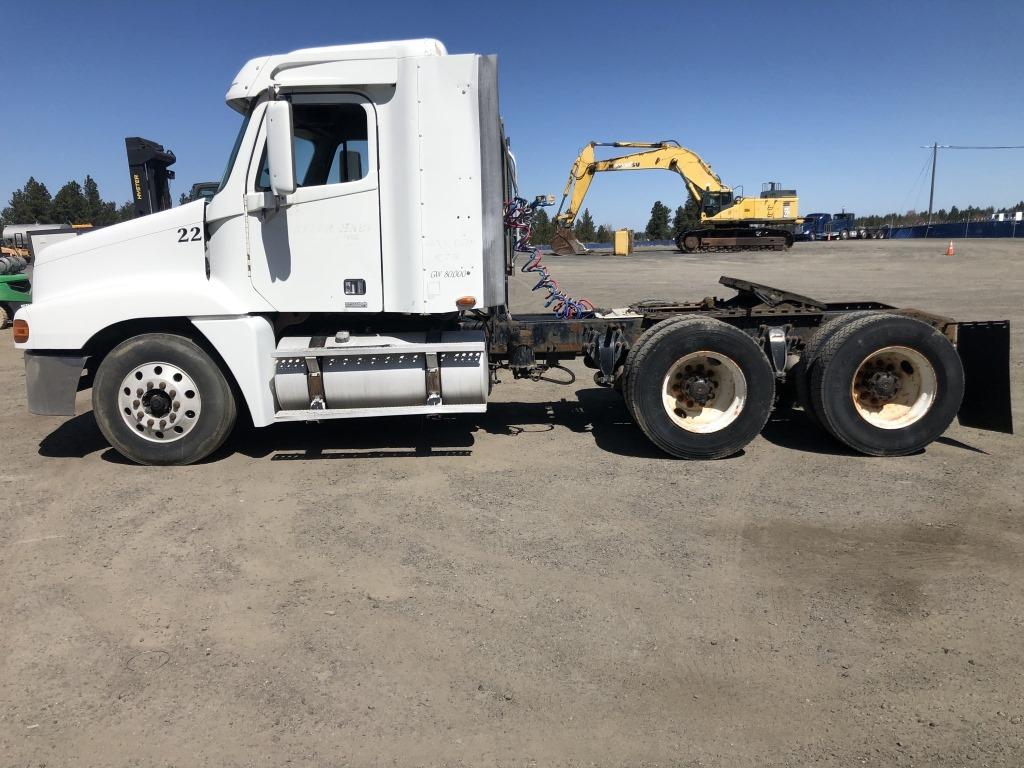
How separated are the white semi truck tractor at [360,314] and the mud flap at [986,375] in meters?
0.02

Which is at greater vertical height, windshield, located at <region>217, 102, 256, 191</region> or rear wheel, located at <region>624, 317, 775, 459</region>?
windshield, located at <region>217, 102, 256, 191</region>

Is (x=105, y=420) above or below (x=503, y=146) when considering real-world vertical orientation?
below

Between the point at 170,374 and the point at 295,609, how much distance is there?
9.50ft

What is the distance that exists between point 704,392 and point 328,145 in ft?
12.2

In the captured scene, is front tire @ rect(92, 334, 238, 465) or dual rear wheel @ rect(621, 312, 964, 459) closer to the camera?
front tire @ rect(92, 334, 238, 465)

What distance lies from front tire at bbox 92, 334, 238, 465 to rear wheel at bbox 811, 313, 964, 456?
493 centimetres

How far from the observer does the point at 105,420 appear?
18.9 ft

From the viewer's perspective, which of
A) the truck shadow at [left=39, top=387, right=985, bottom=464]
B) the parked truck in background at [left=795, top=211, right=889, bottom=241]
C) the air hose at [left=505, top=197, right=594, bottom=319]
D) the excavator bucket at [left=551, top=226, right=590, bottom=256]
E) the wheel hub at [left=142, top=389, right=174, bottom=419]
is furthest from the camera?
→ the parked truck in background at [left=795, top=211, right=889, bottom=241]

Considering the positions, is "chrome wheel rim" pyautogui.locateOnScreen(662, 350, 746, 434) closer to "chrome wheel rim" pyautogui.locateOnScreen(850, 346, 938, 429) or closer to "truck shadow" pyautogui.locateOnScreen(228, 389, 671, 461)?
"truck shadow" pyautogui.locateOnScreen(228, 389, 671, 461)

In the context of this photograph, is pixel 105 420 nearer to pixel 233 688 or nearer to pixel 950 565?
pixel 233 688

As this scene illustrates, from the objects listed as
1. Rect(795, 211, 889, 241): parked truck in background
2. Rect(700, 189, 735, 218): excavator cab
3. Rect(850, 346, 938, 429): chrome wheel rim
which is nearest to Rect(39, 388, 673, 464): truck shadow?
Rect(850, 346, 938, 429): chrome wheel rim

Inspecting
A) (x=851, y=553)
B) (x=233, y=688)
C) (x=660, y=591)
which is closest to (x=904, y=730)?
(x=660, y=591)

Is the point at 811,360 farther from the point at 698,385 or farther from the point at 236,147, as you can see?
the point at 236,147

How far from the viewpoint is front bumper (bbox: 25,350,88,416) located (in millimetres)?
5797
